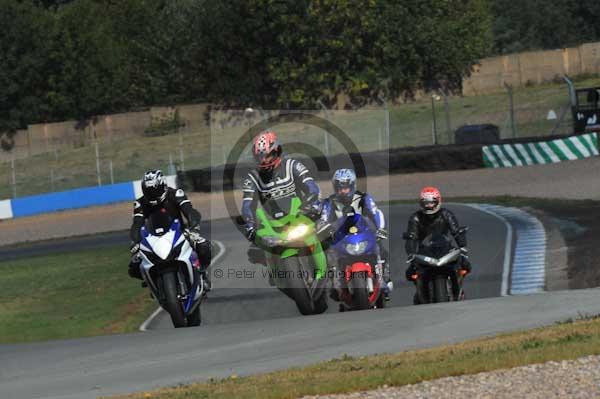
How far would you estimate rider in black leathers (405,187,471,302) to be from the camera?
44.8 feet

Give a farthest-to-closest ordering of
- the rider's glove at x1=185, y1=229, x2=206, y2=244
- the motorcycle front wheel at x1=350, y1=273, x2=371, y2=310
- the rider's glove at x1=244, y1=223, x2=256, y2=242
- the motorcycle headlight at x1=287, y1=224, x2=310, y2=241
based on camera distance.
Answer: the motorcycle front wheel at x1=350, y1=273, x2=371, y2=310 < the rider's glove at x1=185, y1=229, x2=206, y2=244 < the rider's glove at x1=244, y1=223, x2=256, y2=242 < the motorcycle headlight at x1=287, y1=224, x2=310, y2=241

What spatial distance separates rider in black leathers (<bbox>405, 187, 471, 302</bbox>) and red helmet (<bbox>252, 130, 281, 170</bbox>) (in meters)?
1.87

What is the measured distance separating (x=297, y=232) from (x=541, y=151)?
23.9 metres

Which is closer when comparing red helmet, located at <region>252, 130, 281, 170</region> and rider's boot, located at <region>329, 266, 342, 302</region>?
red helmet, located at <region>252, 130, 281, 170</region>

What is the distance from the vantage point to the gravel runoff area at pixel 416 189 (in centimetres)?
3193

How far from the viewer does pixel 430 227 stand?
45.4ft

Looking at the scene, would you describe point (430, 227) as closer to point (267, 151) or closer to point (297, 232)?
point (297, 232)

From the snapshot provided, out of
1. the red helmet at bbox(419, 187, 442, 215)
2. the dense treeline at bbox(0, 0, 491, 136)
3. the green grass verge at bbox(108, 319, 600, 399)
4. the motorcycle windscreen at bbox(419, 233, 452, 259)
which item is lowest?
the green grass verge at bbox(108, 319, 600, 399)

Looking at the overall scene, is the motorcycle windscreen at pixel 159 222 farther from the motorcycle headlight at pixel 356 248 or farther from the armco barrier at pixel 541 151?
the armco barrier at pixel 541 151

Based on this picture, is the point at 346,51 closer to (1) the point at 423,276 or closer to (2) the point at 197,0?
(2) the point at 197,0

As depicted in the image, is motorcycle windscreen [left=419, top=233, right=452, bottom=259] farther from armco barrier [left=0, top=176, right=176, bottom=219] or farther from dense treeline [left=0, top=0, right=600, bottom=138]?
dense treeline [left=0, top=0, right=600, bottom=138]

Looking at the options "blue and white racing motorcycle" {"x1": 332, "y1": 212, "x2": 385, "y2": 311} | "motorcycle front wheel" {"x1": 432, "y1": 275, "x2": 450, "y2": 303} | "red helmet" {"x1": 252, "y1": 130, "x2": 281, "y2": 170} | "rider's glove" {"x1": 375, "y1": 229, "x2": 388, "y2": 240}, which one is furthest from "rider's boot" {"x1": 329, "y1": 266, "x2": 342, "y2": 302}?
"red helmet" {"x1": 252, "y1": 130, "x2": 281, "y2": 170}

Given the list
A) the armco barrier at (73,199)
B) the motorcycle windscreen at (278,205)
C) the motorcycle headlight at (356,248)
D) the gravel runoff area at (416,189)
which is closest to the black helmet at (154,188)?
the motorcycle windscreen at (278,205)

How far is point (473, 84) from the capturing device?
2409 inches
